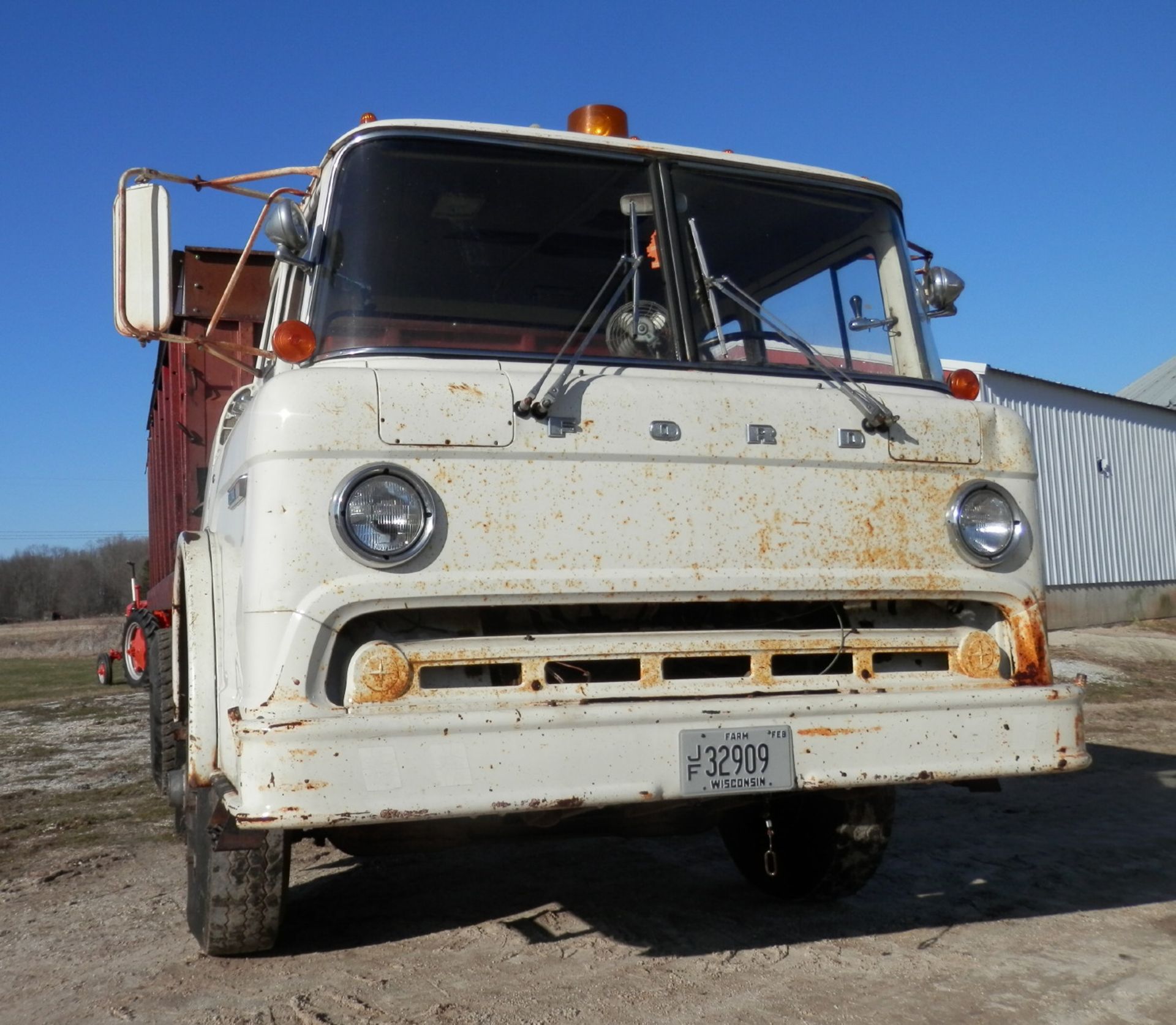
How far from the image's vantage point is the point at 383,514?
303cm

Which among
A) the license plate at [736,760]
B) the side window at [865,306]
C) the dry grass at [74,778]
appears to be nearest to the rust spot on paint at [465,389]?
the license plate at [736,760]

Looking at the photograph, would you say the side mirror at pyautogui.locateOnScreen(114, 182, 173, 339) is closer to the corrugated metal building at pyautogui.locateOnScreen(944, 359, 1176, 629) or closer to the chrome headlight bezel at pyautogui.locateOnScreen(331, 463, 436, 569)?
the chrome headlight bezel at pyautogui.locateOnScreen(331, 463, 436, 569)

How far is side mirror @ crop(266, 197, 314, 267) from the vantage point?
346cm

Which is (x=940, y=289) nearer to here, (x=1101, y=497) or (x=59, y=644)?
(x=1101, y=497)

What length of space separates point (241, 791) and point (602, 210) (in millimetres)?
2053

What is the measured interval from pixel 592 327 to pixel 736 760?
1327 mm

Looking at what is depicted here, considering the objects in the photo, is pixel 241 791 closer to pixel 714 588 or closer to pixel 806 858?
pixel 714 588

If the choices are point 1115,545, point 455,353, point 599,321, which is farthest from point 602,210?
point 1115,545

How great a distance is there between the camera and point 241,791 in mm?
2783

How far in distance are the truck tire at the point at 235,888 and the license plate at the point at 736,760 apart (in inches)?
44.7

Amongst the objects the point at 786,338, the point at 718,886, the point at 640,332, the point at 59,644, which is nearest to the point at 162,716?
the point at 718,886

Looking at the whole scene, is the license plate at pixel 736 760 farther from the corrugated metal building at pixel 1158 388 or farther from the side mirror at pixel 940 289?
the corrugated metal building at pixel 1158 388

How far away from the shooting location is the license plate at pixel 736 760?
304cm

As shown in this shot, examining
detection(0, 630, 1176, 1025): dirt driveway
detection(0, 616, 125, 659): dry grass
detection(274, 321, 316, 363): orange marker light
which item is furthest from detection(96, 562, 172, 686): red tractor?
detection(0, 616, 125, 659): dry grass
